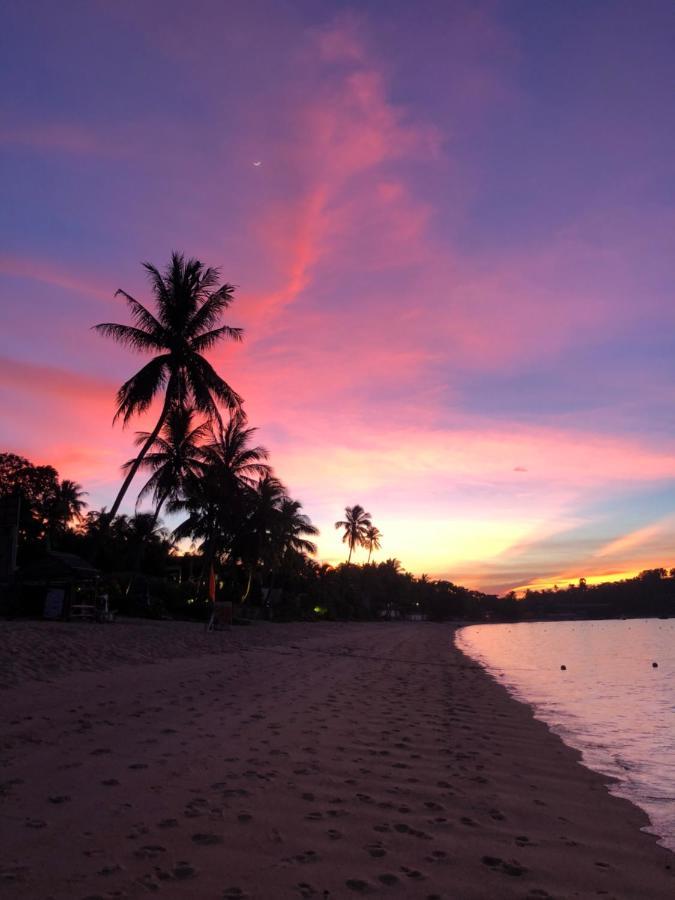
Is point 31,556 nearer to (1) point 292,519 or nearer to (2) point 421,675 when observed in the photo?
(1) point 292,519

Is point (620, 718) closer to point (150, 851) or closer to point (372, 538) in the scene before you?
point (150, 851)

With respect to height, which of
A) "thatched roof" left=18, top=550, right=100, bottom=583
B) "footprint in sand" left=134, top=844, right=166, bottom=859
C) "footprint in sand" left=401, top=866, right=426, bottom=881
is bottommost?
"footprint in sand" left=401, top=866, right=426, bottom=881

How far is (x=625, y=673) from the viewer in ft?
83.4

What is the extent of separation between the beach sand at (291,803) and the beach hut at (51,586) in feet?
37.4

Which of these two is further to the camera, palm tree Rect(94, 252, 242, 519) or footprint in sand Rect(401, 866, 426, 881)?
palm tree Rect(94, 252, 242, 519)

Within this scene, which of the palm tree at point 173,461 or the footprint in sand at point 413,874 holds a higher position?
the palm tree at point 173,461

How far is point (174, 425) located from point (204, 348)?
615 cm

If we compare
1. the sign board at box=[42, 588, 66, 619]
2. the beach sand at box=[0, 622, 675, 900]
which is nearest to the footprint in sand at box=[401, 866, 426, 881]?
the beach sand at box=[0, 622, 675, 900]

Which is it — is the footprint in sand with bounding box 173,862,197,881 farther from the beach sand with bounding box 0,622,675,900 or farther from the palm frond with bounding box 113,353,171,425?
the palm frond with bounding box 113,353,171,425

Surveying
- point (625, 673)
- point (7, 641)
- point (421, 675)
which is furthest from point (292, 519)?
point (7, 641)

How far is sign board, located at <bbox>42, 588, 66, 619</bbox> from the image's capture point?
70.4 ft

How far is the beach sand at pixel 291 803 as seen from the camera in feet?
12.4

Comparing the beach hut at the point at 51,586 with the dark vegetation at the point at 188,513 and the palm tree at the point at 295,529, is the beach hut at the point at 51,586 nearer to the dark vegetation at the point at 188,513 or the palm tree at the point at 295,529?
the dark vegetation at the point at 188,513

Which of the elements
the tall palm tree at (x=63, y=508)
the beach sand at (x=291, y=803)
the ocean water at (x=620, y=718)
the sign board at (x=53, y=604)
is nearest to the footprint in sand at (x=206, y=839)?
the beach sand at (x=291, y=803)
